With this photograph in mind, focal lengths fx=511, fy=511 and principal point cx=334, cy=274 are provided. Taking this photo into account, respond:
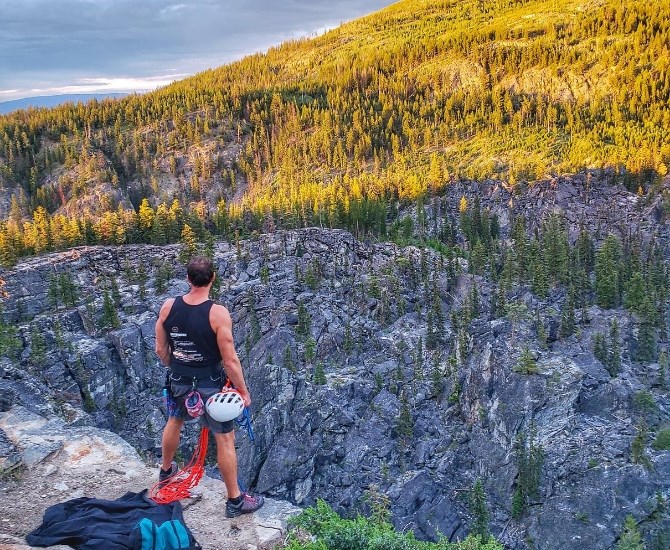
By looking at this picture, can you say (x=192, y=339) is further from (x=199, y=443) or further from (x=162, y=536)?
(x=162, y=536)

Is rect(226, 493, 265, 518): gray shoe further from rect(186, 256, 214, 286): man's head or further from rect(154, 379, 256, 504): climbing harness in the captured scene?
rect(186, 256, 214, 286): man's head

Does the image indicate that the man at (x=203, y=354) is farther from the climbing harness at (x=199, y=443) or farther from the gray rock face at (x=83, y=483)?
the gray rock face at (x=83, y=483)

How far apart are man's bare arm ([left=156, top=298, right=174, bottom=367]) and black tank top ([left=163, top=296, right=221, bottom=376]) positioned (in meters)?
0.08

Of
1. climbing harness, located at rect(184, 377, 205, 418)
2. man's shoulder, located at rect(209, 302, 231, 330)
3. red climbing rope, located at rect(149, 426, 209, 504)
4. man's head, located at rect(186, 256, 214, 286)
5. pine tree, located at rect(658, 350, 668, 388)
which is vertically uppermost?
man's head, located at rect(186, 256, 214, 286)

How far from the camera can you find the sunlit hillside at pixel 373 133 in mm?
98875

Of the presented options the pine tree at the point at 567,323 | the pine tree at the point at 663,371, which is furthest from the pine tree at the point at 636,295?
the pine tree at the point at 663,371

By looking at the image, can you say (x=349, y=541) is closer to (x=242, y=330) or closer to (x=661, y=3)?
(x=242, y=330)

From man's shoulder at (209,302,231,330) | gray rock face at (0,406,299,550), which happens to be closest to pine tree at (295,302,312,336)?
gray rock face at (0,406,299,550)

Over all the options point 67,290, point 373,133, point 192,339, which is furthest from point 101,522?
point 373,133

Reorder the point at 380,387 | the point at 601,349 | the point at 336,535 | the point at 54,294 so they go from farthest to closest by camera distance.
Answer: the point at 54,294, the point at 380,387, the point at 601,349, the point at 336,535

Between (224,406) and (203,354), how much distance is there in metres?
0.93

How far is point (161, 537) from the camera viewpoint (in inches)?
300

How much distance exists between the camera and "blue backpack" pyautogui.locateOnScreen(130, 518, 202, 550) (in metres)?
7.47

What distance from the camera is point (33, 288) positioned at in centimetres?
5912
